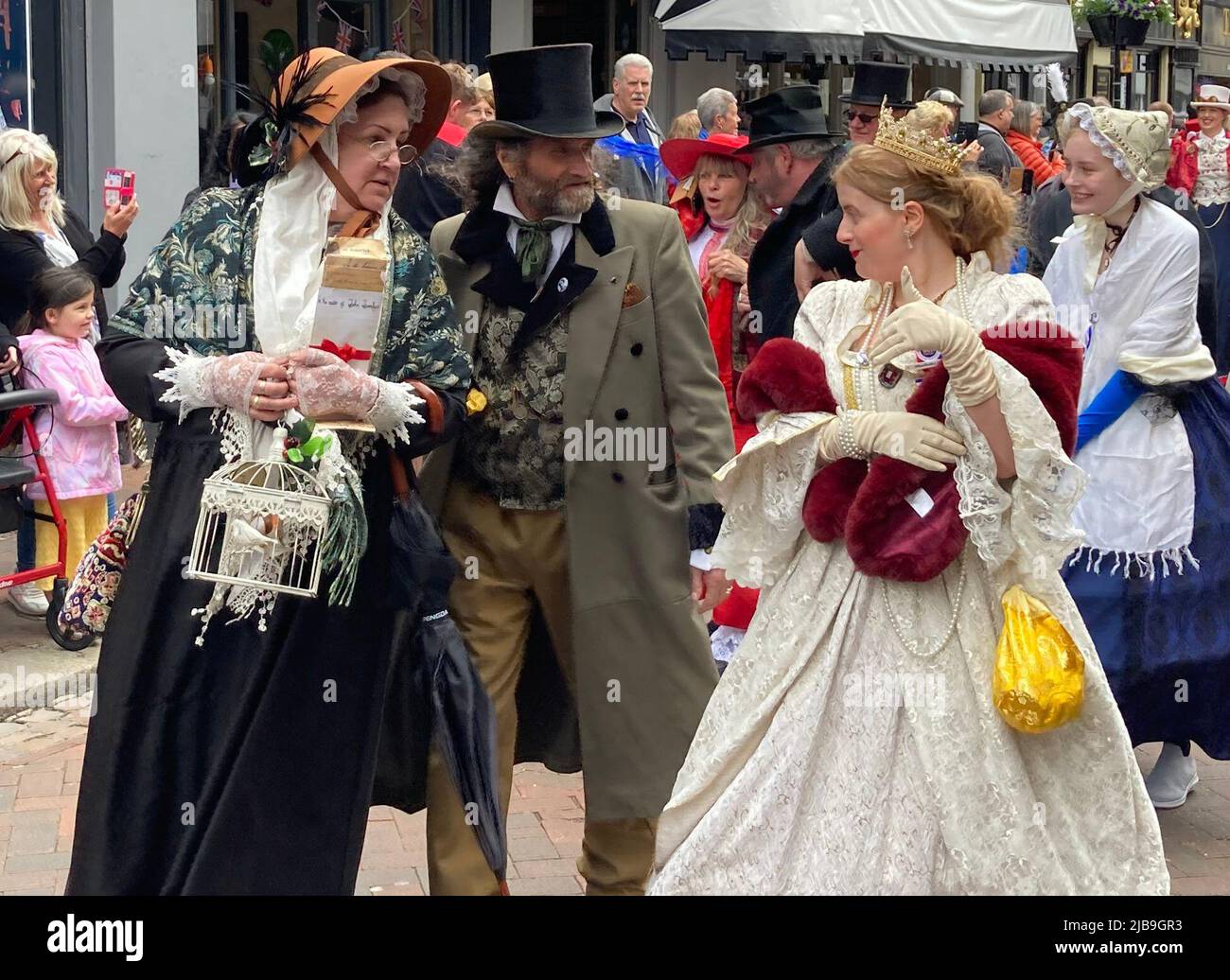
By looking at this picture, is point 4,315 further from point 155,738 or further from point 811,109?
point 155,738

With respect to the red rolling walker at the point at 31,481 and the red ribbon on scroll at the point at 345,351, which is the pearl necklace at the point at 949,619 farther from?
the red rolling walker at the point at 31,481

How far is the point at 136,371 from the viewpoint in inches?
148

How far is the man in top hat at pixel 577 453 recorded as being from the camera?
13.9ft

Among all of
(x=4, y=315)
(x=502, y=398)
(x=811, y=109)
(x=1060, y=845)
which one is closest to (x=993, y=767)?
(x=1060, y=845)

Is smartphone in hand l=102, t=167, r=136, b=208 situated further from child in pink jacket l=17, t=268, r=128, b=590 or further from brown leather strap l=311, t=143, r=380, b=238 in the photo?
brown leather strap l=311, t=143, r=380, b=238

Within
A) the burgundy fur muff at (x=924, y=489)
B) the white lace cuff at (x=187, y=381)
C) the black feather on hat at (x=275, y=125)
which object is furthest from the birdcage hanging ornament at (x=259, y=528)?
the burgundy fur muff at (x=924, y=489)

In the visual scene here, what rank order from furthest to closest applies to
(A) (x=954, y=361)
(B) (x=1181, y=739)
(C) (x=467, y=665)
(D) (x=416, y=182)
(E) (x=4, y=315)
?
(E) (x=4, y=315) → (D) (x=416, y=182) → (B) (x=1181, y=739) → (C) (x=467, y=665) → (A) (x=954, y=361)

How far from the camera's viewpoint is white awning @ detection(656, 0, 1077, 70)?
1342 centimetres

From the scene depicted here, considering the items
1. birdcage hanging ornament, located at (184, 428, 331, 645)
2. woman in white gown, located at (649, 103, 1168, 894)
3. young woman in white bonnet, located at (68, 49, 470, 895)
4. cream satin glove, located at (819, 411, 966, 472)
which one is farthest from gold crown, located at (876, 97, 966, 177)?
birdcage hanging ornament, located at (184, 428, 331, 645)

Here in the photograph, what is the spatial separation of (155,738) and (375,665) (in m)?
0.48

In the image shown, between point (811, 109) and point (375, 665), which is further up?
point (811, 109)

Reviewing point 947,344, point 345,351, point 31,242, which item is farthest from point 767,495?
point 31,242

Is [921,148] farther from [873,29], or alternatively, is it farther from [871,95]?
[873,29]

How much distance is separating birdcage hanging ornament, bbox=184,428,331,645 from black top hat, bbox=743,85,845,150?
311cm
